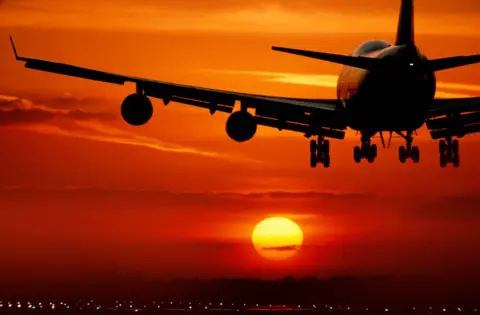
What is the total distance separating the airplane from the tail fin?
26mm

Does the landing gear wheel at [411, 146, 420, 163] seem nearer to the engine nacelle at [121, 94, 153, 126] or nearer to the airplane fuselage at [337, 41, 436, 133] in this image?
the airplane fuselage at [337, 41, 436, 133]

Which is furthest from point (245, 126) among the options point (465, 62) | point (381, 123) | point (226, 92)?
point (465, 62)

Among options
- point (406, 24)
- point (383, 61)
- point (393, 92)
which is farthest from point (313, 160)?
point (383, 61)

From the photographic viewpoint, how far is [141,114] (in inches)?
3898

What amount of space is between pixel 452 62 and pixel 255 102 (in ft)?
49.3

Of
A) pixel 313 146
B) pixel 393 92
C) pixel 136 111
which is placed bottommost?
pixel 393 92

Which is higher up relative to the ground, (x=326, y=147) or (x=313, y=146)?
(x=313, y=146)

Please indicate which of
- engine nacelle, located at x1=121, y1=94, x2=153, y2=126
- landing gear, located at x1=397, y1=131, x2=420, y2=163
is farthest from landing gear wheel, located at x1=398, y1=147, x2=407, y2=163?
engine nacelle, located at x1=121, y1=94, x2=153, y2=126

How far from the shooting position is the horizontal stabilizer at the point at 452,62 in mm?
91812

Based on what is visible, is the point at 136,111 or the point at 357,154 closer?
the point at 136,111

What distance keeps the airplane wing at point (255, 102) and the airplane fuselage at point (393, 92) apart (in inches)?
150

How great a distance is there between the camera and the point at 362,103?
9900cm

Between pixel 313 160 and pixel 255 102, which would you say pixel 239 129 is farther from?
pixel 313 160

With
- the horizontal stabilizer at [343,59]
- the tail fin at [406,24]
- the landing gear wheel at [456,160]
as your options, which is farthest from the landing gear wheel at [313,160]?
the horizontal stabilizer at [343,59]
